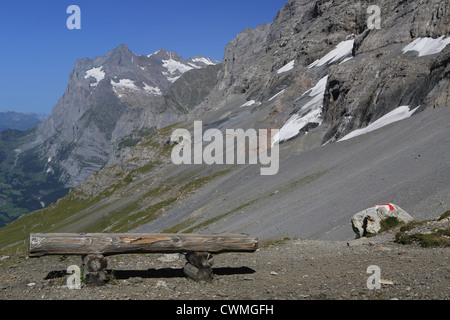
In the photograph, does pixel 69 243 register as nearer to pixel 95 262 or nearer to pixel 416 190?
pixel 95 262

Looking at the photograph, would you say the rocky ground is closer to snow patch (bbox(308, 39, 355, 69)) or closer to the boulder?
the boulder

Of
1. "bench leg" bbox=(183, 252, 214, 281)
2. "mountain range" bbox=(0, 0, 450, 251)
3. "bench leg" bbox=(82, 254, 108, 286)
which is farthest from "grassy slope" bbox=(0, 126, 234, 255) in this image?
"bench leg" bbox=(183, 252, 214, 281)

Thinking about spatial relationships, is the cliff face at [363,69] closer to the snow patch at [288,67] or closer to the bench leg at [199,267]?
the snow patch at [288,67]

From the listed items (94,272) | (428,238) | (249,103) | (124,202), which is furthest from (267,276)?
(249,103)

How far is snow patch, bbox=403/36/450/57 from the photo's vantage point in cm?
6494

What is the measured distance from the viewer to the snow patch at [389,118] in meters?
55.7

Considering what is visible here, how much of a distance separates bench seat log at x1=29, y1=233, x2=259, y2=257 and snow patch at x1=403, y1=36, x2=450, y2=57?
2471 inches

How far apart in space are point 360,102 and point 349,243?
50586mm

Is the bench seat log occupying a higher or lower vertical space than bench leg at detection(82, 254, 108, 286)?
higher

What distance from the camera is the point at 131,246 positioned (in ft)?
50.8

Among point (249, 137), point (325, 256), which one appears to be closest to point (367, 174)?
point (325, 256)

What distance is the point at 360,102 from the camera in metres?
67.3

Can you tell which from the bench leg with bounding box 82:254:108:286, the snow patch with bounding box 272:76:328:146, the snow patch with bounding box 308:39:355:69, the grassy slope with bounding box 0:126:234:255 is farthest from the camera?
the snow patch with bounding box 308:39:355:69

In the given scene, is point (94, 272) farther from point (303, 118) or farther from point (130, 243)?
point (303, 118)
